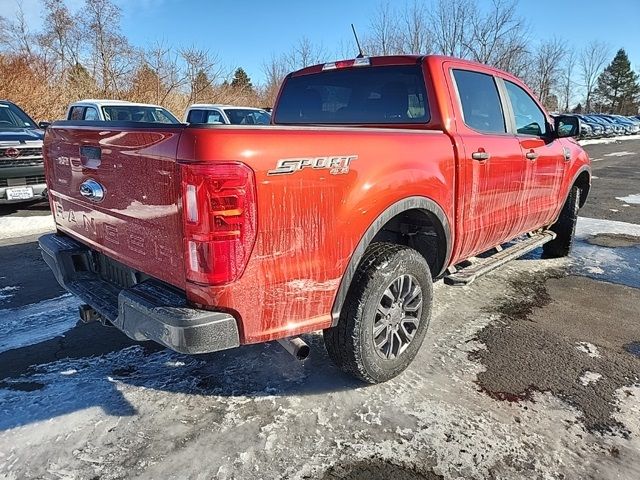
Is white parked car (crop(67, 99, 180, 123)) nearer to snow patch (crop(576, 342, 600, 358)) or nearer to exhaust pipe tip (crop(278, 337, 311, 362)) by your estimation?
exhaust pipe tip (crop(278, 337, 311, 362))

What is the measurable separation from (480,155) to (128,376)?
9.04 ft

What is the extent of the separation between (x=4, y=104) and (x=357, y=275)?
9.37 m

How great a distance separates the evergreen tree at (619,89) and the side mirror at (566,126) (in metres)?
86.3

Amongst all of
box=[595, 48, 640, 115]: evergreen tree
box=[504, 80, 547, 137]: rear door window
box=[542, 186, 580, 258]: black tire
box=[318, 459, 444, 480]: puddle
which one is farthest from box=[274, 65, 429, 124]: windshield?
box=[595, 48, 640, 115]: evergreen tree

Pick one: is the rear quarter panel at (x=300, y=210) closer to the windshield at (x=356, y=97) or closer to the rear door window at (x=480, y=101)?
A: the windshield at (x=356, y=97)

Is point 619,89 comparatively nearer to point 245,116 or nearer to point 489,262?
point 245,116

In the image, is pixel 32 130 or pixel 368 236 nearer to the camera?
pixel 368 236

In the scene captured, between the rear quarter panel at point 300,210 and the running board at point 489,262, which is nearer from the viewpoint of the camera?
the rear quarter panel at point 300,210

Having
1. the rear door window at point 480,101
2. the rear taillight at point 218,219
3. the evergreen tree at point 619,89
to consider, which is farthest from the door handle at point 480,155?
the evergreen tree at point 619,89

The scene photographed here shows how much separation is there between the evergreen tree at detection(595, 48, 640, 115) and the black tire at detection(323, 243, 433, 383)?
291 feet

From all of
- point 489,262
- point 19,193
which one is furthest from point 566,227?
point 19,193

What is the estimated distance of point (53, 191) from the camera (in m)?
3.17

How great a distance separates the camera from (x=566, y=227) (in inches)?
215

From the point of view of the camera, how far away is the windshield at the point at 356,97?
3320mm
